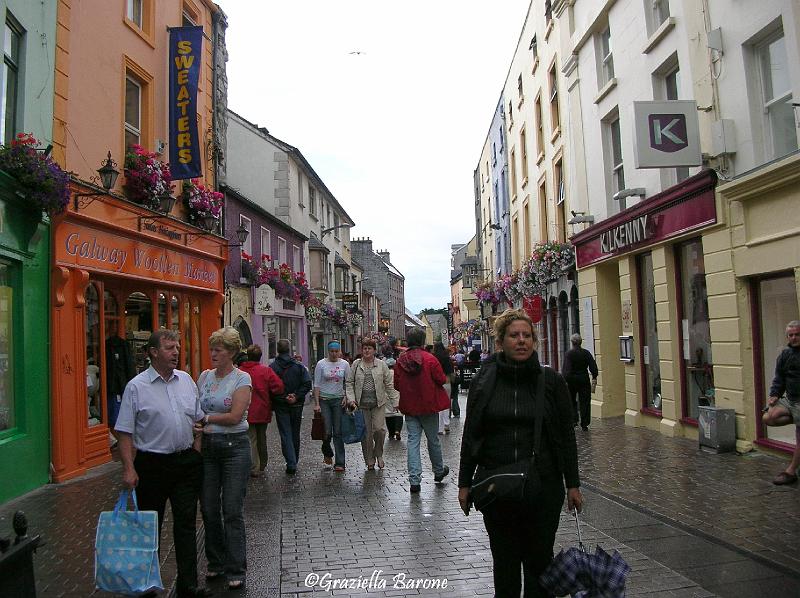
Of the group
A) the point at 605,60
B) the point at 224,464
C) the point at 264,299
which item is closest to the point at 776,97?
the point at 605,60

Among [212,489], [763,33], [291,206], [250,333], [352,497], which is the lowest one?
[352,497]

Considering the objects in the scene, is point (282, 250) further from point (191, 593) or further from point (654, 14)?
point (191, 593)

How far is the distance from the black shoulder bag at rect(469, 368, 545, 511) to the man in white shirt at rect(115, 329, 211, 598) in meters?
2.10

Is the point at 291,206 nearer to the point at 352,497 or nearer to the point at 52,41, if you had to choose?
the point at 52,41

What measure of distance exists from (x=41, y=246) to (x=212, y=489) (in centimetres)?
567

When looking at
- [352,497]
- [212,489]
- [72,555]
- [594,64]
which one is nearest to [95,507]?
[72,555]

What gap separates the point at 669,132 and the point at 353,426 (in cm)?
628

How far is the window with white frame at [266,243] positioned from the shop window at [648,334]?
42.7 feet

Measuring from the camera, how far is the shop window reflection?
1267 centimetres

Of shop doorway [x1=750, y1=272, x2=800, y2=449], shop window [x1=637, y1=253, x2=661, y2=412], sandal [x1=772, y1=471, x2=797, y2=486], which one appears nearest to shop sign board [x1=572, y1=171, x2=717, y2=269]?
shop window [x1=637, y1=253, x2=661, y2=412]

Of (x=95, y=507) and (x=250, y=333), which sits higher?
(x=250, y=333)

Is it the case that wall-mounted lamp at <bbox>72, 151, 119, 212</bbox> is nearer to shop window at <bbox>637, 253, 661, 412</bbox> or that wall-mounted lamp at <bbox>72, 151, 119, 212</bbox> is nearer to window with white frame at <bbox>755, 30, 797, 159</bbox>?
window with white frame at <bbox>755, 30, 797, 159</bbox>

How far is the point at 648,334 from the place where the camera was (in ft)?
44.5

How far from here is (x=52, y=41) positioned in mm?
9523
